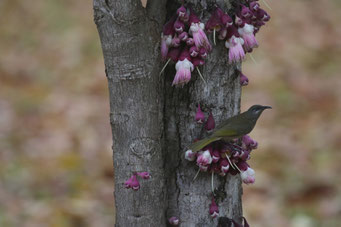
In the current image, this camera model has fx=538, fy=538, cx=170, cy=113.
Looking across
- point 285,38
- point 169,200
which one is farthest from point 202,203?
point 285,38

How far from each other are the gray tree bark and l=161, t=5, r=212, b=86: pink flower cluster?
0.14ft

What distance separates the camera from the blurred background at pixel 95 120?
4.58 meters

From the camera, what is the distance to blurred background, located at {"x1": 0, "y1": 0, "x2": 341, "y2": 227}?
4578 millimetres

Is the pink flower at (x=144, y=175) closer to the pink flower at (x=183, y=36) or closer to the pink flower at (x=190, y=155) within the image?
the pink flower at (x=190, y=155)

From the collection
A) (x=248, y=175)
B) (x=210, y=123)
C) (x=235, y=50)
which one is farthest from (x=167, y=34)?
(x=248, y=175)

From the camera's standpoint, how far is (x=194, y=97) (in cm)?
189

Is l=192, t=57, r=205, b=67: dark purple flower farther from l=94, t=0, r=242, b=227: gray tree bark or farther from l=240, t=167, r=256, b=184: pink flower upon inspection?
l=240, t=167, r=256, b=184: pink flower

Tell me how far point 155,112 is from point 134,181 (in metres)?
0.24

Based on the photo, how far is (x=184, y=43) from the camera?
Result: 5.90 feet

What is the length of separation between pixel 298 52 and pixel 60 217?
5.14 m

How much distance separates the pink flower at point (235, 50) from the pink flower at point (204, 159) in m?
0.33

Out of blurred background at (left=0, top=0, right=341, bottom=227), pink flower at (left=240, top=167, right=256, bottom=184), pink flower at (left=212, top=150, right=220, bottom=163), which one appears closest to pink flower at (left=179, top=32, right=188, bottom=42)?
pink flower at (left=212, top=150, right=220, bottom=163)

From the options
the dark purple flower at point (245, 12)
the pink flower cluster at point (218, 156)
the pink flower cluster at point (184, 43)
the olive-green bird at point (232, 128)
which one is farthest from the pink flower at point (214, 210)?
the dark purple flower at point (245, 12)

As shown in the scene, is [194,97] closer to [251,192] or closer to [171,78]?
[171,78]
